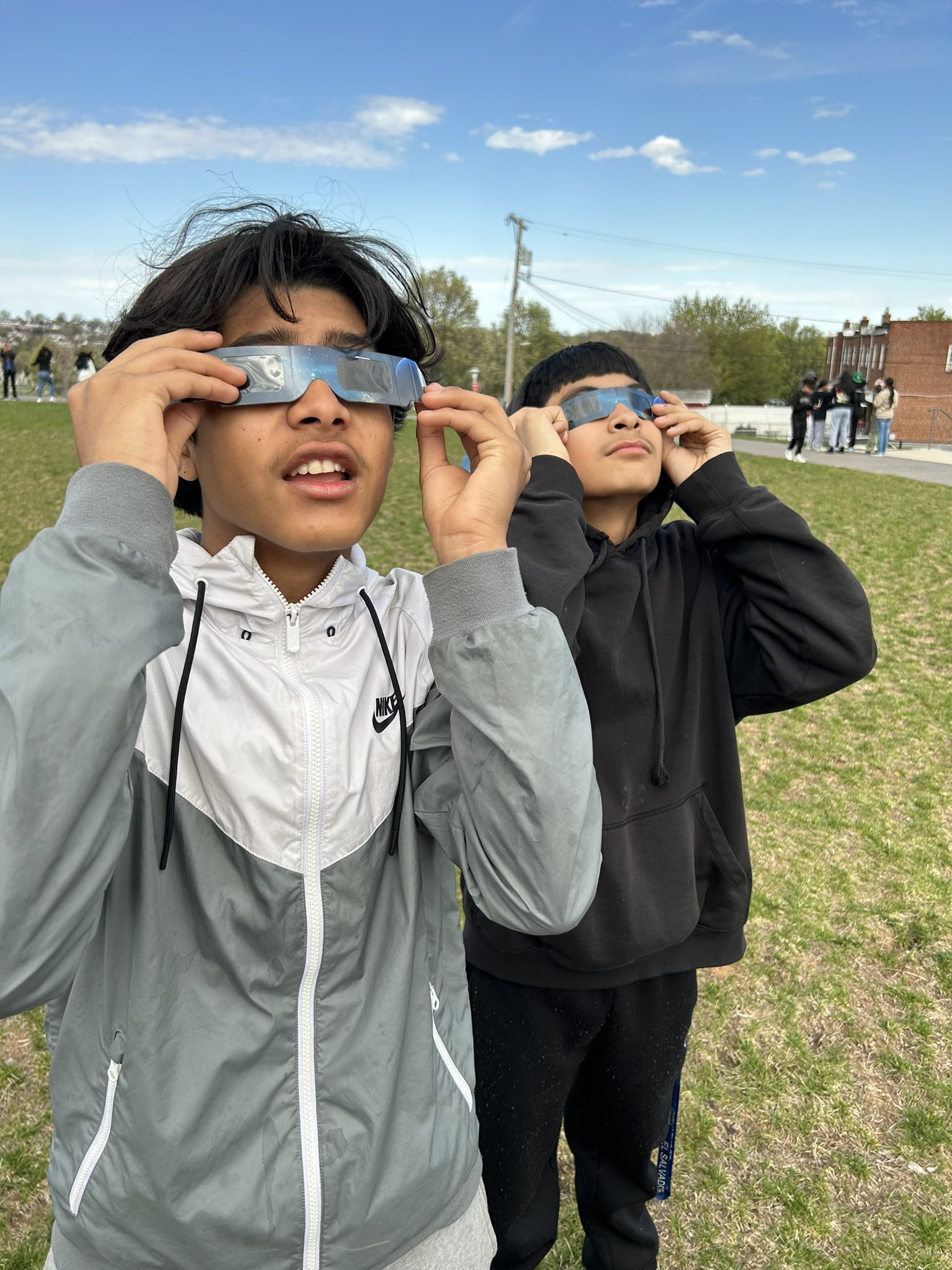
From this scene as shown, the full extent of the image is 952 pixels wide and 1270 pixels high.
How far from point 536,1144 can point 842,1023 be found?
2.14m

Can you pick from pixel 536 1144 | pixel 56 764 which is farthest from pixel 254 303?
pixel 536 1144

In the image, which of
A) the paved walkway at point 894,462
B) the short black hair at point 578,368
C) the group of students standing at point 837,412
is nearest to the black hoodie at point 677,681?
the short black hair at point 578,368

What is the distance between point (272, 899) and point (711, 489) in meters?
1.47

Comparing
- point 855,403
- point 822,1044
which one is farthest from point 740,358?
point 822,1044

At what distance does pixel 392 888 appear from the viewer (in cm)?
146

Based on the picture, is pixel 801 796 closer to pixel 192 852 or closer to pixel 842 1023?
pixel 842 1023

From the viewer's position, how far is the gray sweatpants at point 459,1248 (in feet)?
4.66

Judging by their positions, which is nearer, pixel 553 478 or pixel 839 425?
pixel 553 478

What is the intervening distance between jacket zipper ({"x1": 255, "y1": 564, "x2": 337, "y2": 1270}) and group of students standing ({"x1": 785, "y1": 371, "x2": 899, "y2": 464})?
66.1ft

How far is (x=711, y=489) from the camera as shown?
7.41ft

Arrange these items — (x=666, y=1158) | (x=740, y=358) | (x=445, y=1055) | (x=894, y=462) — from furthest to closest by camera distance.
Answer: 1. (x=740, y=358)
2. (x=894, y=462)
3. (x=666, y=1158)
4. (x=445, y=1055)

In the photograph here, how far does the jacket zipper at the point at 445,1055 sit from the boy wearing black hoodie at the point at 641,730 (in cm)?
56

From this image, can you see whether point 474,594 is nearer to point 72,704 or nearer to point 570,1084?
point 72,704

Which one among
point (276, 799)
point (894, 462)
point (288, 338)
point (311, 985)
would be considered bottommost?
point (894, 462)
